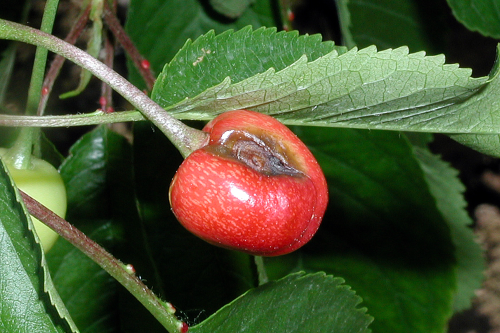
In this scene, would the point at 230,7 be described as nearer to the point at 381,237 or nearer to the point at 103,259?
the point at 381,237

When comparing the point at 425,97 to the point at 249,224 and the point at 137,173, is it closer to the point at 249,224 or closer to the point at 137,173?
the point at 249,224

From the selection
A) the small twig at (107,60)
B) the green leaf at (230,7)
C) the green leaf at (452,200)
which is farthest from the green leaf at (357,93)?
the green leaf at (452,200)

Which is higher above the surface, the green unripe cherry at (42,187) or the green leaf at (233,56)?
the green leaf at (233,56)

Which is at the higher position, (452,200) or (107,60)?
(107,60)

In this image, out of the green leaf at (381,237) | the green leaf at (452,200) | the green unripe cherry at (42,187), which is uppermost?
the green unripe cherry at (42,187)

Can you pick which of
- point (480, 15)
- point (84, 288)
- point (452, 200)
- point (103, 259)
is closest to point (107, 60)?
point (84, 288)

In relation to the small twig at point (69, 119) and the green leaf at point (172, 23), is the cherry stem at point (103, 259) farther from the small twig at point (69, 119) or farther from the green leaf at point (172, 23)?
the green leaf at point (172, 23)

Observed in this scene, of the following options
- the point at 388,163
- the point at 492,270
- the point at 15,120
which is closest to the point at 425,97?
the point at 15,120
